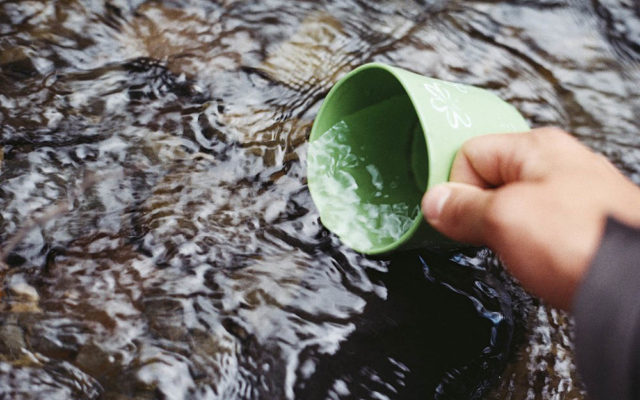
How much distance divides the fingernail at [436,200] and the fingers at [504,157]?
8 cm

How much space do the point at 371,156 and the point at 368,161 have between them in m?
0.02

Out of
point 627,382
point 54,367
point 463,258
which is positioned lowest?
point 54,367

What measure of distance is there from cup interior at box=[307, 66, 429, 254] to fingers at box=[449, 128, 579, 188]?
0.40 m

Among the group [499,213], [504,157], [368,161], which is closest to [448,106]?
[504,157]

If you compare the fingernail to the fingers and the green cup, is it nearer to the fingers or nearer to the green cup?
the fingers

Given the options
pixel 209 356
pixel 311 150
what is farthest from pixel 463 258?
pixel 209 356

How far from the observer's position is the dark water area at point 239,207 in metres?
1.43

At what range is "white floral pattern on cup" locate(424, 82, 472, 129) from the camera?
1.35 m

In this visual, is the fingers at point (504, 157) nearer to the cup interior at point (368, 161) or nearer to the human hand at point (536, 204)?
the human hand at point (536, 204)

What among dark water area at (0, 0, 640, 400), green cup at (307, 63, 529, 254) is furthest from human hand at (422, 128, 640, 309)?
dark water area at (0, 0, 640, 400)

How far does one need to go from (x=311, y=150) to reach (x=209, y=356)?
67cm

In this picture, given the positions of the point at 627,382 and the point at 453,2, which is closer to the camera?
the point at 627,382

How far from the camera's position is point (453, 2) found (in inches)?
105

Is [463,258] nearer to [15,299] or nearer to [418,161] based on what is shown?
[418,161]
